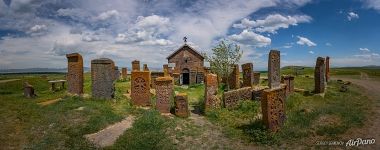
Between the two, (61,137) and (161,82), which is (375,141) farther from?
(61,137)

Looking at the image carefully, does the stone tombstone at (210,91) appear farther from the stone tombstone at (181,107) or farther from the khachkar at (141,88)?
the khachkar at (141,88)

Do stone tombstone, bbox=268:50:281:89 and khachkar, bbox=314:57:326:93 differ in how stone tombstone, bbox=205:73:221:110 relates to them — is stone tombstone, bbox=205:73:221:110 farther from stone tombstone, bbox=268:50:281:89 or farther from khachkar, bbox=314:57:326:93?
khachkar, bbox=314:57:326:93

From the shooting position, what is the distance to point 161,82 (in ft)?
49.7

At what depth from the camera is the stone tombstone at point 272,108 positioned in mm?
11258

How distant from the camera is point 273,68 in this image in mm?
18406

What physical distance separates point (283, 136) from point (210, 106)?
5.62 m

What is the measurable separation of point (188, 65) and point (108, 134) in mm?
28858

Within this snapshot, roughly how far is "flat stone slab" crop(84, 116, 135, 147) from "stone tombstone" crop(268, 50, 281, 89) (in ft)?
32.0

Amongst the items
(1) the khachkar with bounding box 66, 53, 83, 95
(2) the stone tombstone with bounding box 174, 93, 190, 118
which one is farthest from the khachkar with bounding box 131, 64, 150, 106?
(1) the khachkar with bounding box 66, 53, 83, 95

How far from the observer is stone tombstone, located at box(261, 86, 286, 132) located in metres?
11.3

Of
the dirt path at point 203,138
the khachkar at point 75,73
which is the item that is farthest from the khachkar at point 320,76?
the khachkar at point 75,73

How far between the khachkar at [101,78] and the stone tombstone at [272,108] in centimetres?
976

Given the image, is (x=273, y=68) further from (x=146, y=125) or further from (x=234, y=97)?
(x=146, y=125)

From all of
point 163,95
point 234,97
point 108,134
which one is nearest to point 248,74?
point 234,97
